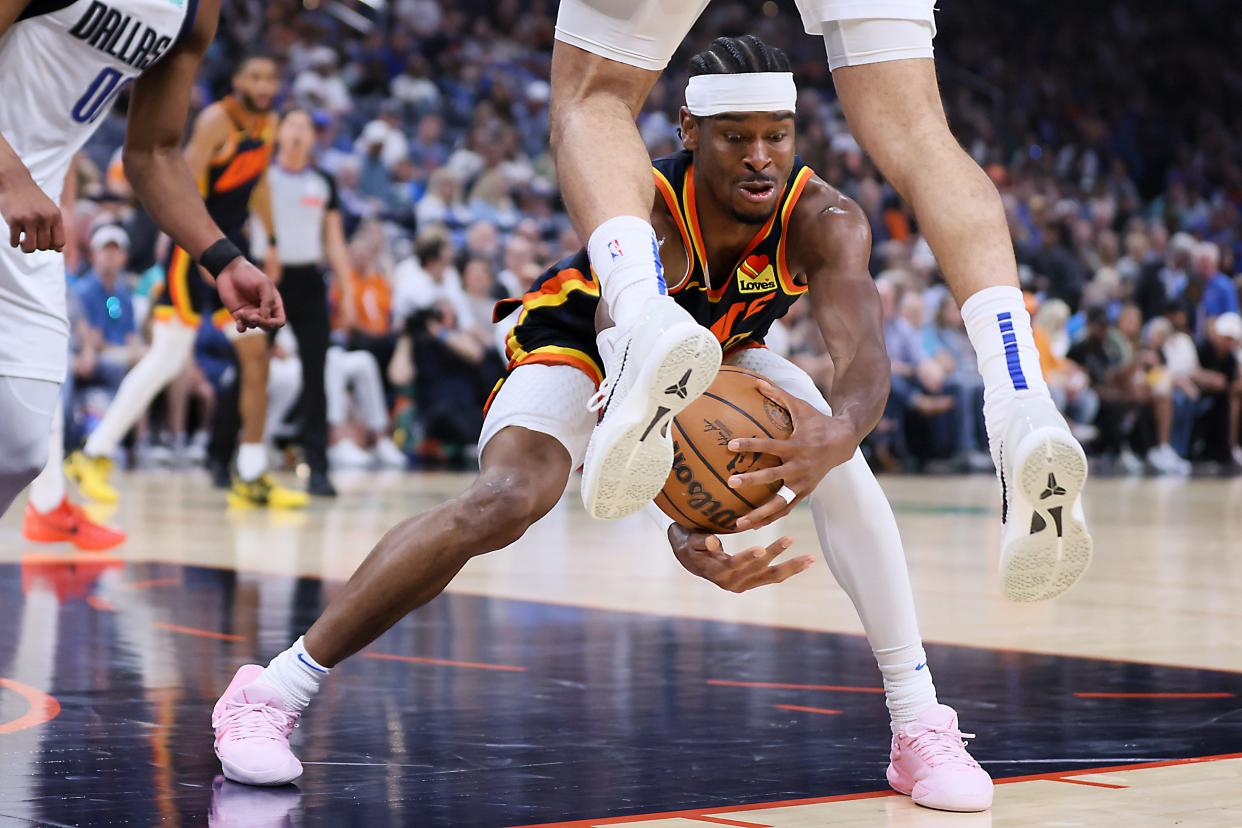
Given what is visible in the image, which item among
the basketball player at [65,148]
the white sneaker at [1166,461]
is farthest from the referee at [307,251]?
the white sneaker at [1166,461]

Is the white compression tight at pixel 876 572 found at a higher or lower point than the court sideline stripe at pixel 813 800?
higher

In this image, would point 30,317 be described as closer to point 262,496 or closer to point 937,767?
point 937,767

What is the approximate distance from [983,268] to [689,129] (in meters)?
0.94

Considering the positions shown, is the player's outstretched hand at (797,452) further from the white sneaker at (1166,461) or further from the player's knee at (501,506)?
the white sneaker at (1166,461)

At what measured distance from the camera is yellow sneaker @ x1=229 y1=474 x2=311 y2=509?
32.0ft

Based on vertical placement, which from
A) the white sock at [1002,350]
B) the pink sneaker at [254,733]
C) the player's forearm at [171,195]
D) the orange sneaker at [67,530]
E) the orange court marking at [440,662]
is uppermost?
the player's forearm at [171,195]

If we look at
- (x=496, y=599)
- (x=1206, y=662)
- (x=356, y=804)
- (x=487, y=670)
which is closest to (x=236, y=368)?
(x=496, y=599)

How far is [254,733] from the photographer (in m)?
3.44

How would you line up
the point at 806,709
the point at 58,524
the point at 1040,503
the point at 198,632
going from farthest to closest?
the point at 58,524, the point at 198,632, the point at 806,709, the point at 1040,503

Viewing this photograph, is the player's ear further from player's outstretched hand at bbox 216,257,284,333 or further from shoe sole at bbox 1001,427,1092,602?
shoe sole at bbox 1001,427,1092,602

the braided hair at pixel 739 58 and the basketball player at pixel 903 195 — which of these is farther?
the braided hair at pixel 739 58

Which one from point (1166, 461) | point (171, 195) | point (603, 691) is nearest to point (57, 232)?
point (171, 195)

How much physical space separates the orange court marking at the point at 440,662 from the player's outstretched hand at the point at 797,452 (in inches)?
68.5

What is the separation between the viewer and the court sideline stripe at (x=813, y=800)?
3023mm
